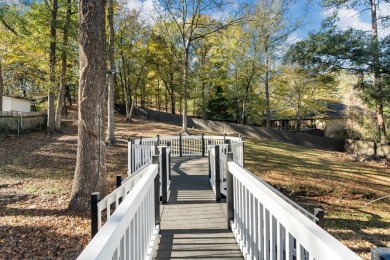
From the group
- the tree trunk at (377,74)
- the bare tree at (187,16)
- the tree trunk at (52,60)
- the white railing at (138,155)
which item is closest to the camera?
the white railing at (138,155)

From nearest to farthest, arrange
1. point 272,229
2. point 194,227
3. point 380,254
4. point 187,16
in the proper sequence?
point 380,254, point 272,229, point 194,227, point 187,16

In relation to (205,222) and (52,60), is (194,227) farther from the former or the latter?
(52,60)

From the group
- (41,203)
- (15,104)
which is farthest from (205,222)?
(15,104)

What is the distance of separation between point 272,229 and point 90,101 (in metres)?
3.71

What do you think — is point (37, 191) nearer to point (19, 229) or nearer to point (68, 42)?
point (19, 229)

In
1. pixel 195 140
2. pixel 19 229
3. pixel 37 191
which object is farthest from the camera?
pixel 195 140

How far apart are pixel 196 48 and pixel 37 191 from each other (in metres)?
22.8

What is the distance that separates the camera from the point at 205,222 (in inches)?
157

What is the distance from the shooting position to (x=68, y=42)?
12.8 meters

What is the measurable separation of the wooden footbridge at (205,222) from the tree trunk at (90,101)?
3.50ft

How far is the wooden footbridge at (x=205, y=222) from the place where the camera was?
4.57ft

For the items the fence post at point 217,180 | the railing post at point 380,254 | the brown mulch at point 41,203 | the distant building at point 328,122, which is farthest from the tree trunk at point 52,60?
the distant building at point 328,122

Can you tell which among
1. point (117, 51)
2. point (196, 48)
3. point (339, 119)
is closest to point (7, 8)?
point (117, 51)

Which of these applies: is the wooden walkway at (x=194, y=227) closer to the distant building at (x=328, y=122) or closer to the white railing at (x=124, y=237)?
the white railing at (x=124, y=237)
